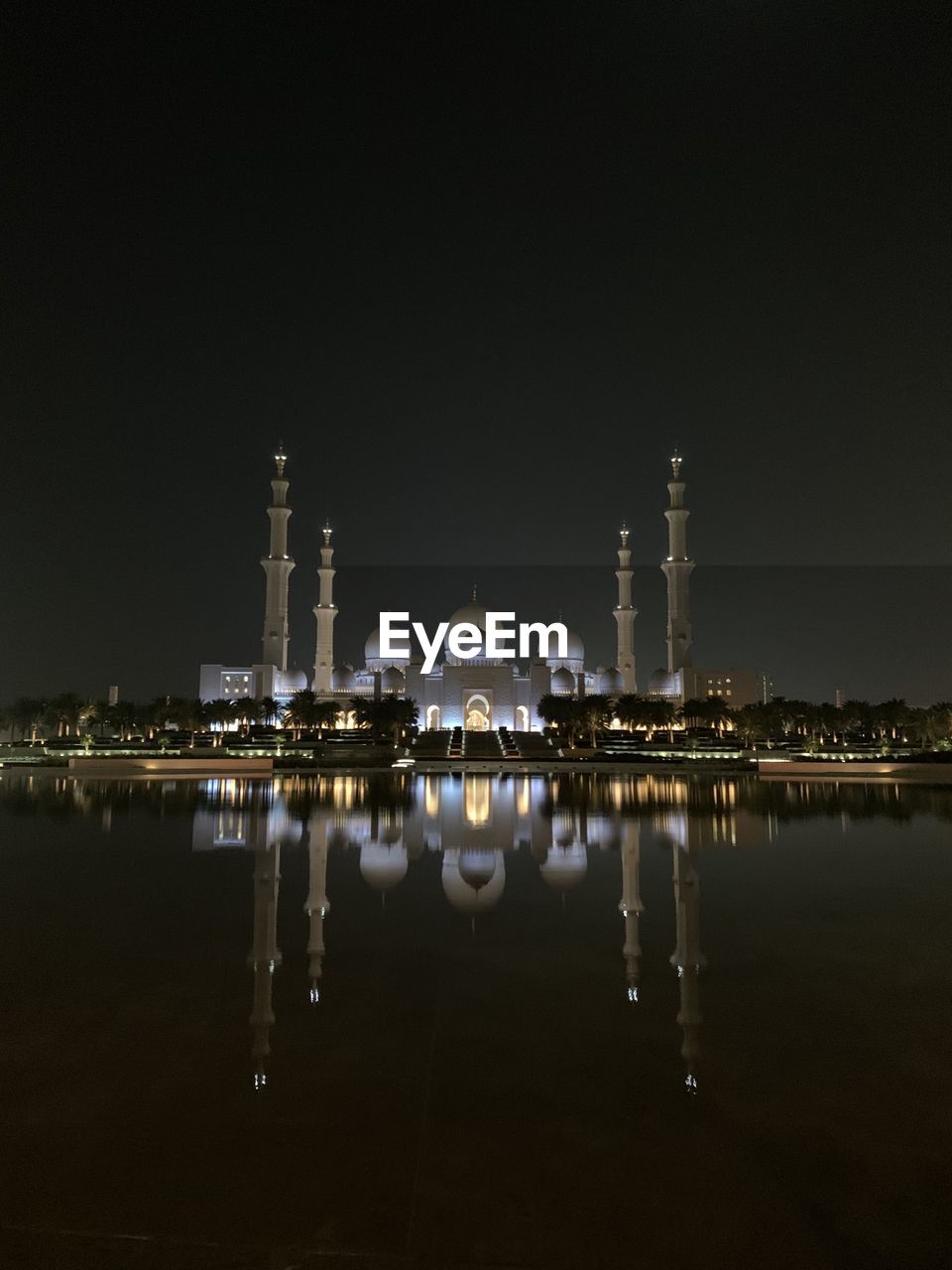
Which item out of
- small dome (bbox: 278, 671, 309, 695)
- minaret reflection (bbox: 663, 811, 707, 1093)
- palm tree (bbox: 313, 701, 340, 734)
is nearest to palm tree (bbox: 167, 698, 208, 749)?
palm tree (bbox: 313, 701, 340, 734)

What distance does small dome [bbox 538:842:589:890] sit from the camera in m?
7.70

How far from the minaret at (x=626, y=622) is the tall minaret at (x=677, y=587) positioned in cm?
628

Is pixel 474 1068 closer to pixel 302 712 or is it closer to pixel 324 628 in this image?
pixel 302 712

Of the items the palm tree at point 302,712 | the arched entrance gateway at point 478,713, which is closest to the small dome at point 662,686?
the arched entrance gateway at point 478,713

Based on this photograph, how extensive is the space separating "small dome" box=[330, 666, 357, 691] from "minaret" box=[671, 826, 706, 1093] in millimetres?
49740

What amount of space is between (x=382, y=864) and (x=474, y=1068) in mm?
5144

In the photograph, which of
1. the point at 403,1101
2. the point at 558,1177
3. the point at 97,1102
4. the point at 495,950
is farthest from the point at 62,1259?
the point at 495,950

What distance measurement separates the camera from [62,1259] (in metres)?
2.36

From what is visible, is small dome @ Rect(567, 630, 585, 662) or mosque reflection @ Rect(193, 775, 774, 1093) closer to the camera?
mosque reflection @ Rect(193, 775, 774, 1093)

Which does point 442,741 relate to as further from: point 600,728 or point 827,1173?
point 827,1173

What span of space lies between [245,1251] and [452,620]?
56408mm

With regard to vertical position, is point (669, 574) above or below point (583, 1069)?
above

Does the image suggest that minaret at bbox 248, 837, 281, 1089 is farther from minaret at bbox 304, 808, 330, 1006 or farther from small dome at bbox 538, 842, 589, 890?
small dome at bbox 538, 842, 589, 890

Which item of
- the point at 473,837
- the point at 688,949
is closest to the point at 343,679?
the point at 473,837
